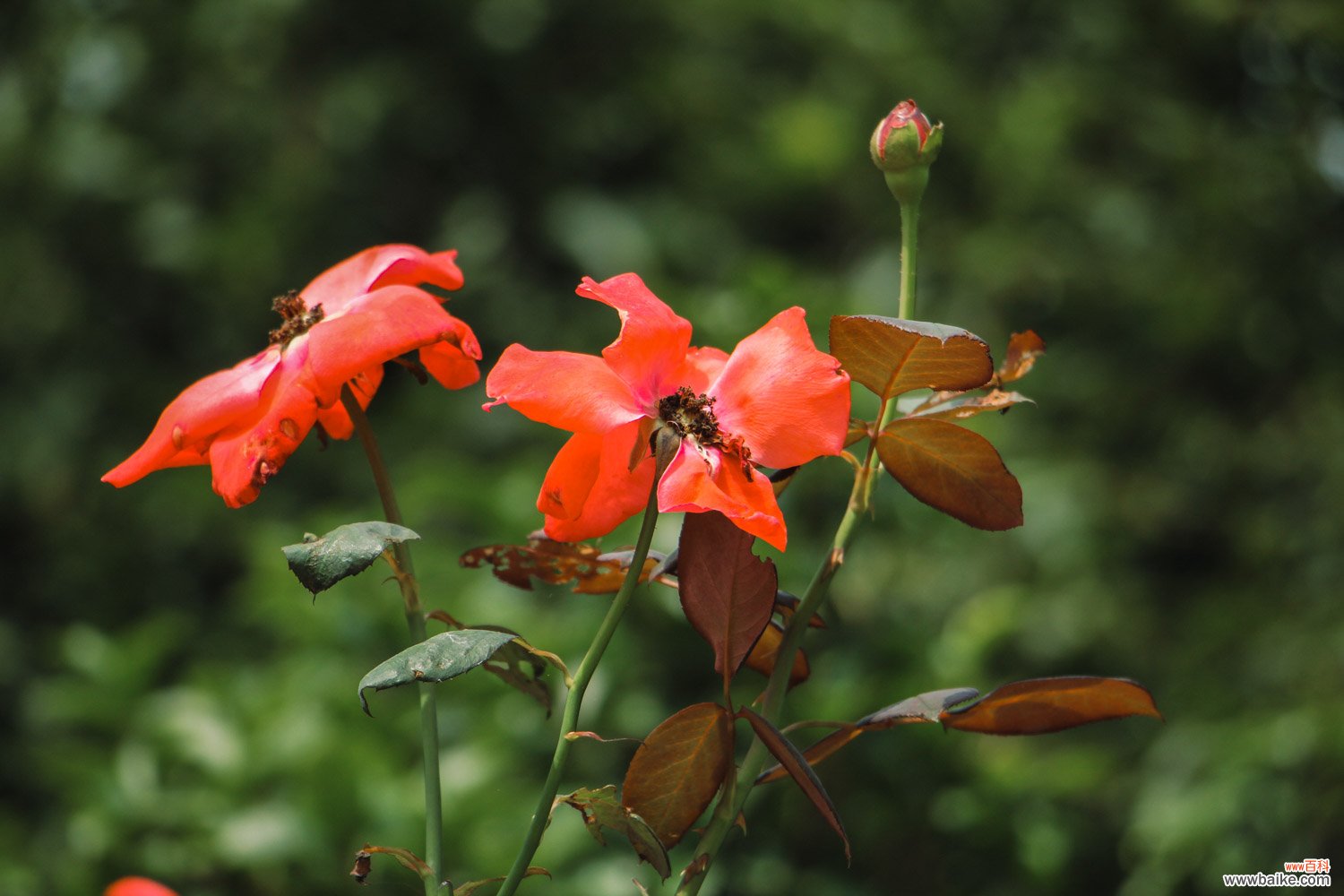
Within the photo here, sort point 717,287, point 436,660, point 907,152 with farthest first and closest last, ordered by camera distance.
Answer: point 717,287, point 907,152, point 436,660

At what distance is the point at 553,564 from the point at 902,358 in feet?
0.41

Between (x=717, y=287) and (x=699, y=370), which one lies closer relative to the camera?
(x=699, y=370)

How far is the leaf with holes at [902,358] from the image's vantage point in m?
0.35

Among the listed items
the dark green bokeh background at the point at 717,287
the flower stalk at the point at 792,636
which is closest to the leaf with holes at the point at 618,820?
the flower stalk at the point at 792,636

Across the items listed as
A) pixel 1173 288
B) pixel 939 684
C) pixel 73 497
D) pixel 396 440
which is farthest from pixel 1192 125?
pixel 73 497

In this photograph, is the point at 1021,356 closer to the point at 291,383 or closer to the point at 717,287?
the point at 291,383

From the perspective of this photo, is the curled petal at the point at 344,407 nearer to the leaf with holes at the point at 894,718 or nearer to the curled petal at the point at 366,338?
the curled petal at the point at 366,338

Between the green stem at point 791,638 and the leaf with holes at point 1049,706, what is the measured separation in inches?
2.4

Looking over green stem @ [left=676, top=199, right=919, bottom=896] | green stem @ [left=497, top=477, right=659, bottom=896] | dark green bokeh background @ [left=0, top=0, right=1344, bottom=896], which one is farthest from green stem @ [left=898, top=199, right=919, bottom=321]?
dark green bokeh background @ [left=0, top=0, right=1344, bottom=896]

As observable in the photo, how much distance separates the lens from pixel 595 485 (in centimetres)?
37

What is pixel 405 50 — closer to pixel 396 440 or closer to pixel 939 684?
pixel 396 440

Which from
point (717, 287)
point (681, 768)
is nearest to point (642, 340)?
point (681, 768)

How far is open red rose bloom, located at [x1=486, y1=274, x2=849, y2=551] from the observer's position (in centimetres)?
35

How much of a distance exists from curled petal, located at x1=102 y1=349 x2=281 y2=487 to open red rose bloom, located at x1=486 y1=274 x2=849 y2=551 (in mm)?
83
